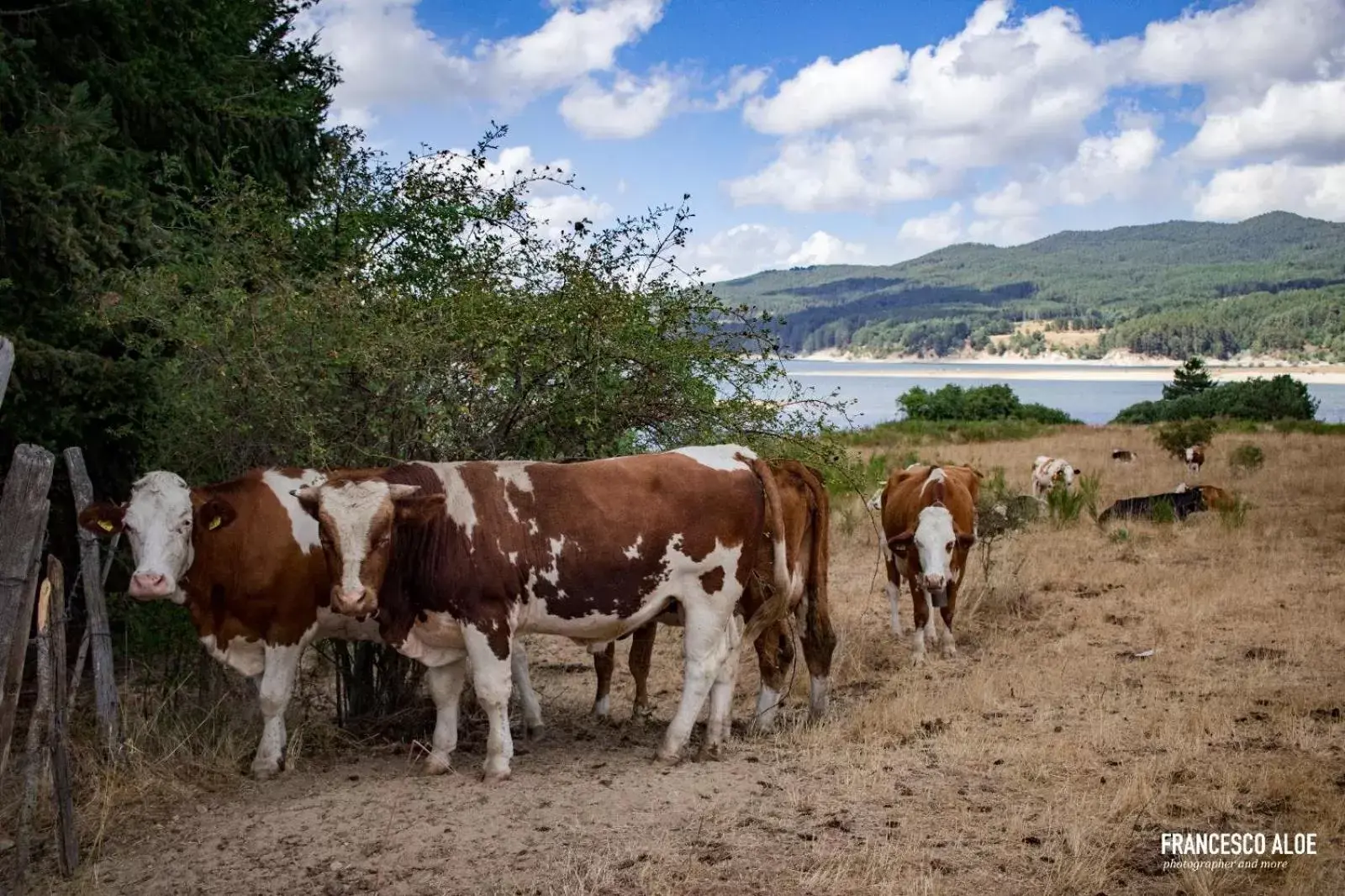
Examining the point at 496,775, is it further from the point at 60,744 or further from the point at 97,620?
the point at 97,620

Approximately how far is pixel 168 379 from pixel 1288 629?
10.4 meters

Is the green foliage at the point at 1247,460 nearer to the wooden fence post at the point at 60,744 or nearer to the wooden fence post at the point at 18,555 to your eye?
the wooden fence post at the point at 60,744

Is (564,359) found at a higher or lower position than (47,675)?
higher

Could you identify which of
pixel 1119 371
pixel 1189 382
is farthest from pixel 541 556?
pixel 1119 371

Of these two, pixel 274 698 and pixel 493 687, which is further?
pixel 274 698

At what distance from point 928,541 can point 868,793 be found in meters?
5.04

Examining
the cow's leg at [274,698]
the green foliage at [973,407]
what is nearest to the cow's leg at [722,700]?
the cow's leg at [274,698]

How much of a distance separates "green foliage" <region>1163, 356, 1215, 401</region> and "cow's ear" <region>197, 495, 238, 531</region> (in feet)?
191

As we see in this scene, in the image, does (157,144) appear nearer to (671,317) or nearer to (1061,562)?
(671,317)

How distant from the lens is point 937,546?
471 inches

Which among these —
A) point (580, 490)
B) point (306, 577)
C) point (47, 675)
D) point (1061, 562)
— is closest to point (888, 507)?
point (1061, 562)

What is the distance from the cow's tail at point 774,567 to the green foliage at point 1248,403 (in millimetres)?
40922

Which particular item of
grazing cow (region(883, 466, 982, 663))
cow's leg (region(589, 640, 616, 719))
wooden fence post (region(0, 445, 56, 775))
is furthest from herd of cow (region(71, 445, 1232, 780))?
grazing cow (region(883, 466, 982, 663))

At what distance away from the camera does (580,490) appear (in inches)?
323
